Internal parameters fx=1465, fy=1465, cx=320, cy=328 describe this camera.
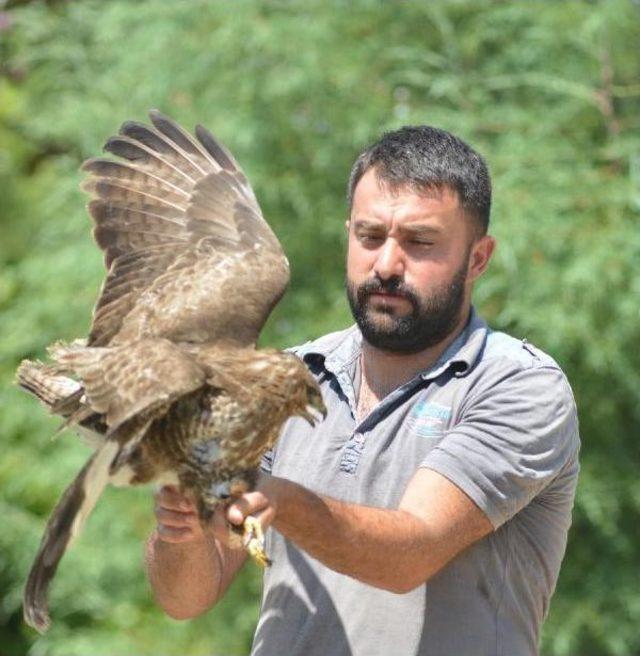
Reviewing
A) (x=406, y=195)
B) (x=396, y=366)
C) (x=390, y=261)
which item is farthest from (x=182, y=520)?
(x=406, y=195)

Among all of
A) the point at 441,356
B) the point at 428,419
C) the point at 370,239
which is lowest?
the point at 428,419

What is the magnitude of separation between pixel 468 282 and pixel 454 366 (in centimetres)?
25

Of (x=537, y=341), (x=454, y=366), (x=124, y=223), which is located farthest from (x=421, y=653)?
(x=537, y=341)

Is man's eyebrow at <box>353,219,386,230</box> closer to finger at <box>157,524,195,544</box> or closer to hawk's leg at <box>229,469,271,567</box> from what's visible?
hawk's leg at <box>229,469,271,567</box>

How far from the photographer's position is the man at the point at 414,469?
3002 millimetres

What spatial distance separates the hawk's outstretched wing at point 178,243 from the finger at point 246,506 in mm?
692

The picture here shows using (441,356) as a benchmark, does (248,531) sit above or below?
below

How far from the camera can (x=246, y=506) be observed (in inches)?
109

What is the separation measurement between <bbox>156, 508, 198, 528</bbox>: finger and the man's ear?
2.92ft

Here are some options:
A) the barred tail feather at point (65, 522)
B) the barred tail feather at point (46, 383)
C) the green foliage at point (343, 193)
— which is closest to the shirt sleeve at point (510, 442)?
the barred tail feather at point (65, 522)

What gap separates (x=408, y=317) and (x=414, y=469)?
350 millimetres

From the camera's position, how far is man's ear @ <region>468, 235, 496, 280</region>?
3.44 meters

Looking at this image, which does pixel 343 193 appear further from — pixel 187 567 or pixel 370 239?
pixel 187 567

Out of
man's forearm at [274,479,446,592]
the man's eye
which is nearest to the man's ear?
the man's eye
